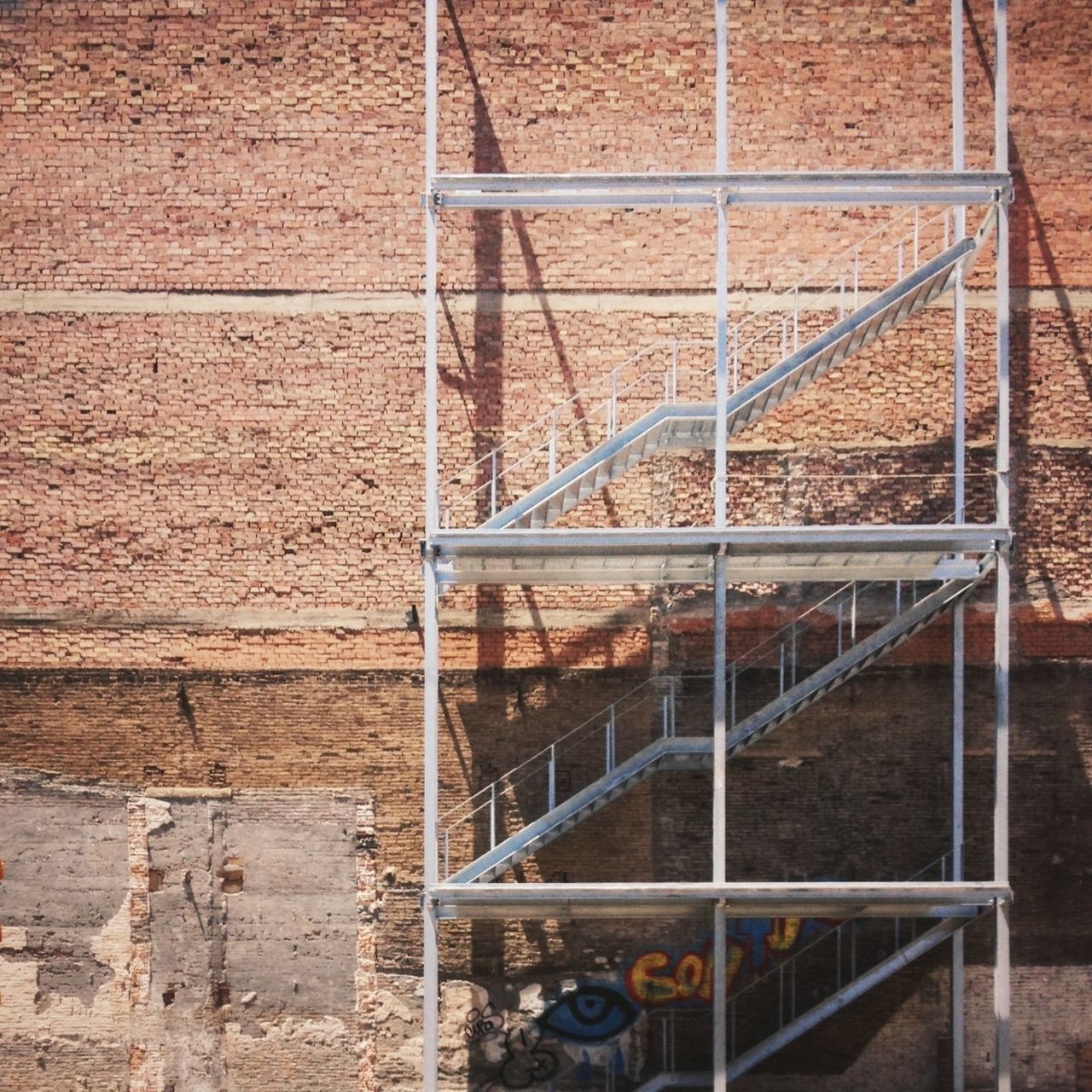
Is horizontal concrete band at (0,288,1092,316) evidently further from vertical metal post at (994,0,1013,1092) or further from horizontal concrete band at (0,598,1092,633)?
horizontal concrete band at (0,598,1092,633)

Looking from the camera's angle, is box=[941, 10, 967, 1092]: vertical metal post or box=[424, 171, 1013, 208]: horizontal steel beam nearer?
box=[424, 171, 1013, 208]: horizontal steel beam

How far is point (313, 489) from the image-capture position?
33.3 feet

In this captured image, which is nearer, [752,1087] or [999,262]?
[999,262]

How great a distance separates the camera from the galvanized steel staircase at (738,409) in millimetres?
8461

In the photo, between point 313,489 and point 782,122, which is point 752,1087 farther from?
point 782,122

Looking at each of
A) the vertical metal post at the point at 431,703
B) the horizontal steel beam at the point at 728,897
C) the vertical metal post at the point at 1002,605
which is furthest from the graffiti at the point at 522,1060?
the vertical metal post at the point at 1002,605

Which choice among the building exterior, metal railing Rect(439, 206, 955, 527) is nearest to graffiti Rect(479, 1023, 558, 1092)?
the building exterior

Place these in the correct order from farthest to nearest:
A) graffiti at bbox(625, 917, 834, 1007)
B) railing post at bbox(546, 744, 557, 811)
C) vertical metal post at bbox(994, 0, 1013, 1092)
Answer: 1. graffiti at bbox(625, 917, 834, 1007)
2. railing post at bbox(546, 744, 557, 811)
3. vertical metal post at bbox(994, 0, 1013, 1092)

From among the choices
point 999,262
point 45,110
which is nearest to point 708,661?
point 999,262

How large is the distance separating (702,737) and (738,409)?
3.20 metres

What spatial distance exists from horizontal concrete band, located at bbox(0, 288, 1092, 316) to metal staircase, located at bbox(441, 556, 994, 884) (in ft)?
10.1

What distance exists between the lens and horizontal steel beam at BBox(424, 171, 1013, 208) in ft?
26.7

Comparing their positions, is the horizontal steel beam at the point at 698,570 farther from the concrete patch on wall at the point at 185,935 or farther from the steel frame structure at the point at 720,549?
the concrete patch on wall at the point at 185,935

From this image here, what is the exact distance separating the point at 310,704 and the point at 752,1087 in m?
5.77
